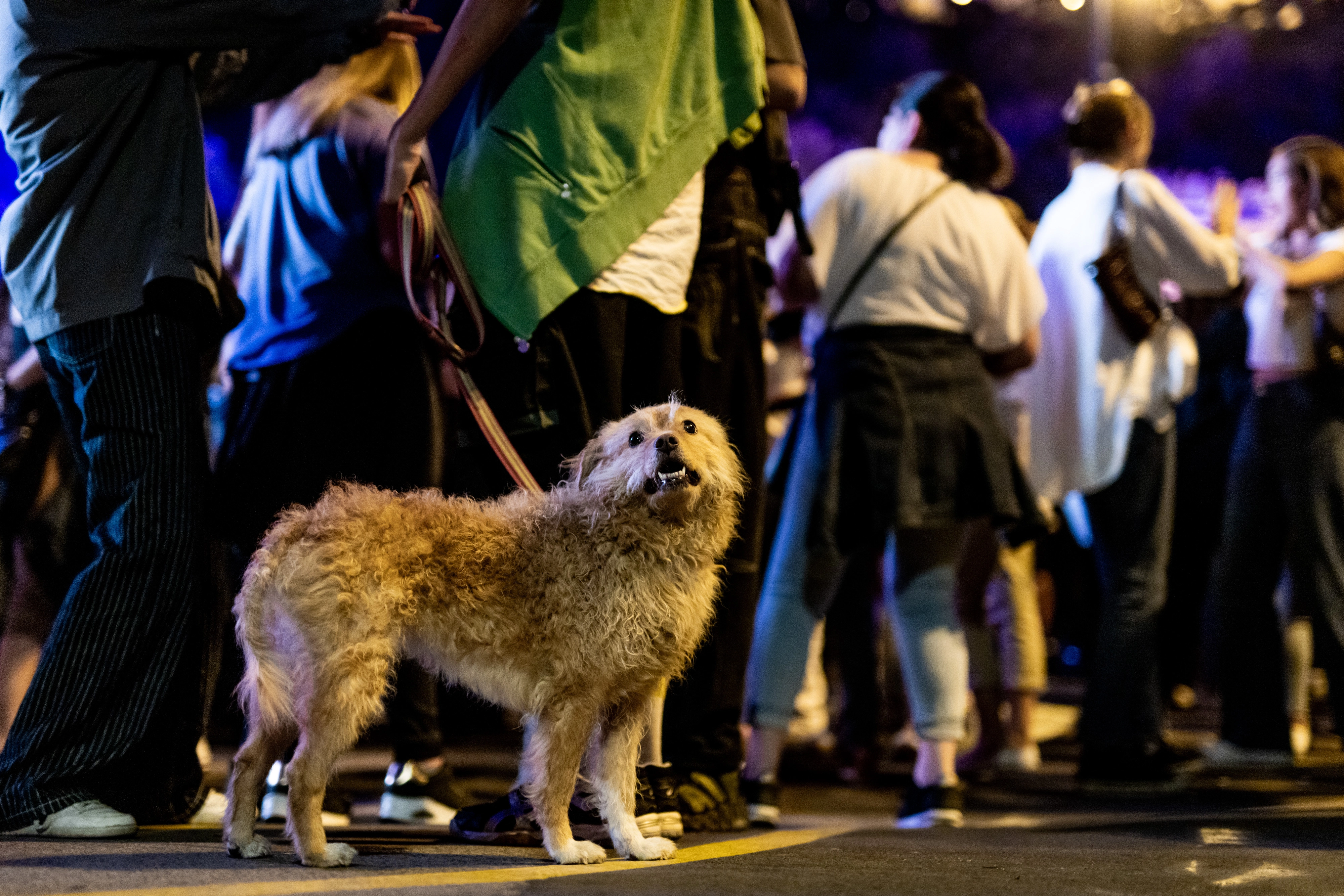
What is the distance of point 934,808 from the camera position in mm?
3855

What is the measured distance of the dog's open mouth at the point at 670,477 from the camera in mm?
2537

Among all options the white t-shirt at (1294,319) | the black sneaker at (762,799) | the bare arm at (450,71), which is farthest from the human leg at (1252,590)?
the bare arm at (450,71)

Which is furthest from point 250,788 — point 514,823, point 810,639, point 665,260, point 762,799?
point 810,639

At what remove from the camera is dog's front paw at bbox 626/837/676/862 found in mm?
2607

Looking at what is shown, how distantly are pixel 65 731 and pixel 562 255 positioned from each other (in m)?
1.51

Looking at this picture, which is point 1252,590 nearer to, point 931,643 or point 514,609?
point 931,643

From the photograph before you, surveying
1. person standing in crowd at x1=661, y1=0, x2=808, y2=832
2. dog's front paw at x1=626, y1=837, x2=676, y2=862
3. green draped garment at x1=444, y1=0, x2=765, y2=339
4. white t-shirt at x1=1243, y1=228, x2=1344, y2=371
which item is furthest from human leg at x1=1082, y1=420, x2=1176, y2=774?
dog's front paw at x1=626, y1=837, x2=676, y2=862

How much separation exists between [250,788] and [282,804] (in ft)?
2.50

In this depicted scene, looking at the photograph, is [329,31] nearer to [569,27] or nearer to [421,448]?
[569,27]

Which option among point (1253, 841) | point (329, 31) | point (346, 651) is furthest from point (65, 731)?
point (1253, 841)

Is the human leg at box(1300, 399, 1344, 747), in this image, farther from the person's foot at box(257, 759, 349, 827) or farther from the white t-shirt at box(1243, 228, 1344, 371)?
the person's foot at box(257, 759, 349, 827)

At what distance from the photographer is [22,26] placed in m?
2.94

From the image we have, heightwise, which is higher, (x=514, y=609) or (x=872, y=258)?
(x=872, y=258)

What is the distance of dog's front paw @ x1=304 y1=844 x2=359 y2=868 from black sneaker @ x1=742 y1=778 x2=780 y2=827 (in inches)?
62.4
